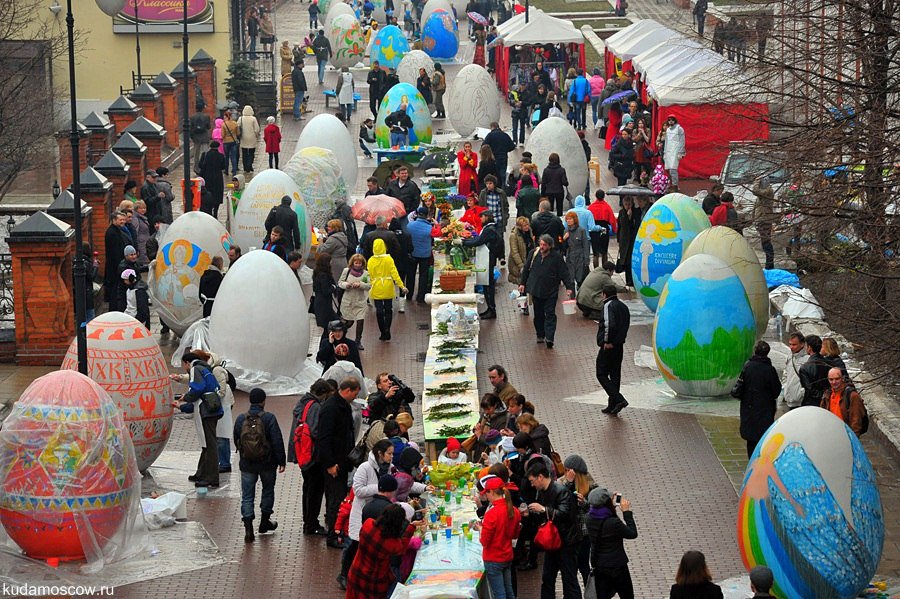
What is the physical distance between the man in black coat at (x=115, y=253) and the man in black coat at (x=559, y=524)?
11.3m

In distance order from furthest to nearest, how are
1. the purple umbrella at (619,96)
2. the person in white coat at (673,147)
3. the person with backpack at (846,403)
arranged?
the purple umbrella at (619,96) → the person in white coat at (673,147) → the person with backpack at (846,403)

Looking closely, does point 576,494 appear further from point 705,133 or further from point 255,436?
point 705,133

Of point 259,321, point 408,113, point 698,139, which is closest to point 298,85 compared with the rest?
point 408,113

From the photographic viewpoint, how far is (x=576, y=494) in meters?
14.3

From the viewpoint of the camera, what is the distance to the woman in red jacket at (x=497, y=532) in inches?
546

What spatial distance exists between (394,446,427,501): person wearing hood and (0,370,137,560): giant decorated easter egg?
2507mm

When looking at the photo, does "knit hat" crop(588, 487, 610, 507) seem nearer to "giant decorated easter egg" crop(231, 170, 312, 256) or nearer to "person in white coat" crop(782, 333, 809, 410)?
"person in white coat" crop(782, 333, 809, 410)

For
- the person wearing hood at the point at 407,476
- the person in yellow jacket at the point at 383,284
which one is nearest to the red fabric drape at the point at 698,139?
the person in yellow jacket at the point at 383,284

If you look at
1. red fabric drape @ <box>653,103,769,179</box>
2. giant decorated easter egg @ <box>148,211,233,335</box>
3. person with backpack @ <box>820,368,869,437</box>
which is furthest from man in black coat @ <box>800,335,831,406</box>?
red fabric drape @ <box>653,103,769,179</box>

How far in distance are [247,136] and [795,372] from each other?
1974cm

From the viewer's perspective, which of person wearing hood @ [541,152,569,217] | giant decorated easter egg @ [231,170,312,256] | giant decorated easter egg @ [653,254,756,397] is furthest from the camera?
person wearing hood @ [541,152,569,217]

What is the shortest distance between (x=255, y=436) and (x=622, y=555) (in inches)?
155

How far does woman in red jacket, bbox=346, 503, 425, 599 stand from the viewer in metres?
13.7

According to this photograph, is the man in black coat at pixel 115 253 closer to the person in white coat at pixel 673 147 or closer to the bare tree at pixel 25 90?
the bare tree at pixel 25 90
